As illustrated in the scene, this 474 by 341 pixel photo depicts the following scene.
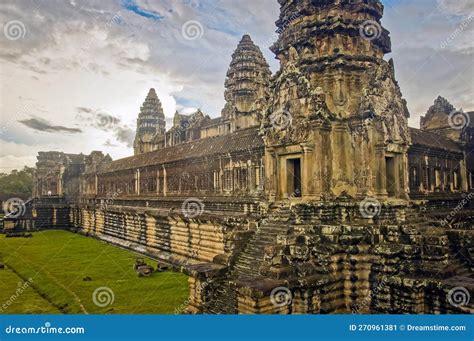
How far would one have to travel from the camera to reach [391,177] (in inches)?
533

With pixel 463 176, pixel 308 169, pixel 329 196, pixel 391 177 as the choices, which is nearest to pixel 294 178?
pixel 308 169

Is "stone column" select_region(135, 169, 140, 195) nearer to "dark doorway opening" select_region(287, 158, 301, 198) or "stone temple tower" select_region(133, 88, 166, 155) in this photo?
"dark doorway opening" select_region(287, 158, 301, 198)

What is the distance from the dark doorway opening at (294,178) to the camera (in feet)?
44.8

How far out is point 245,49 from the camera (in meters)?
41.1

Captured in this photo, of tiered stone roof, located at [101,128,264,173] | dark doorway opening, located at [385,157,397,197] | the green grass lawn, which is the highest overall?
tiered stone roof, located at [101,128,264,173]

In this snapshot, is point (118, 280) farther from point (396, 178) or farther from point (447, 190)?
point (447, 190)

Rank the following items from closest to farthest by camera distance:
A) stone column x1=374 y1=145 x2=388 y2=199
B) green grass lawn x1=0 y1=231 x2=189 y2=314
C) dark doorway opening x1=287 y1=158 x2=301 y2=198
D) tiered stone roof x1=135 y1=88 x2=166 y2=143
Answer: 1. stone column x1=374 y1=145 x2=388 y2=199
2. green grass lawn x1=0 y1=231 x2=189 y2=314
3. dark doorway opening x1=287 y1=158 x2=301 y2=198
4. tiered stone roof x1=135 y1=88 x2=166 y2=143

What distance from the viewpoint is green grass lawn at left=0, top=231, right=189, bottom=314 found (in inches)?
510

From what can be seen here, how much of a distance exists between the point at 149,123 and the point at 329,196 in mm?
52989

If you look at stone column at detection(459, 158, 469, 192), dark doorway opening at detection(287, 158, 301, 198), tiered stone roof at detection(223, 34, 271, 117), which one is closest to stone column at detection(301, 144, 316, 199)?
dark doorway opening at detection(287, 158, 301, 198)

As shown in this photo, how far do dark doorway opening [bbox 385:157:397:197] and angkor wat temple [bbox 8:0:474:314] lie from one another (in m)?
0.03

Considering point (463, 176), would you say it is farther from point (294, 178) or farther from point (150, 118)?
point (150, 118)

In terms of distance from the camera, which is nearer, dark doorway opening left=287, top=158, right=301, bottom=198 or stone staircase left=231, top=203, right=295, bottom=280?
stone staircase left=231, top=203, right=295, bottom=280

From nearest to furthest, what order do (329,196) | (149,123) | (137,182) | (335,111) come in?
(329,196)
(335,111)
(137,182)
(149,123)
